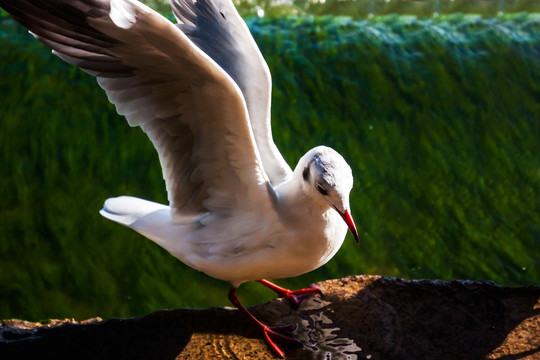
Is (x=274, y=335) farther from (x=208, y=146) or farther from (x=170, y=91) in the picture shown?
(x=170, y=91)

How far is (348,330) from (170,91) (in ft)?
2.20

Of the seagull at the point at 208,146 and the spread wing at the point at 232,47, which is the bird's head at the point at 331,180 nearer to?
the seagull at the point at 208,146

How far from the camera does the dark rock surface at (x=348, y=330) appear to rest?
1383mm

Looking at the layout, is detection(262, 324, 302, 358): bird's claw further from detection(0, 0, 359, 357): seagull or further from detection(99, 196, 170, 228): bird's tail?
detection(99, 196, 170, 228): bird's tail

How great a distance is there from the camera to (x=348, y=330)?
57.1 inches

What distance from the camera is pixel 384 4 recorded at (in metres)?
3.52

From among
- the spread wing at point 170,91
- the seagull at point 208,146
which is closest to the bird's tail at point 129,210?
the seagull at point 208,146

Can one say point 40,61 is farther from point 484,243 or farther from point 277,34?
point 484,243

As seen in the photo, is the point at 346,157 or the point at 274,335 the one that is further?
the point at 346,157

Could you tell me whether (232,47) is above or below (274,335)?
above

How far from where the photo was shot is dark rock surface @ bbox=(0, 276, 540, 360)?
1.38m

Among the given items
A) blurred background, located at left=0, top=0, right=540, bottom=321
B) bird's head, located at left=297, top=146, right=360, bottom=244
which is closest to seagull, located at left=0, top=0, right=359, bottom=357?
bird's head, located at left=297, top=146, right=360, bottom=244

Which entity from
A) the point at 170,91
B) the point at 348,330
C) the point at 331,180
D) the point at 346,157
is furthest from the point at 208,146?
the point at 346,157

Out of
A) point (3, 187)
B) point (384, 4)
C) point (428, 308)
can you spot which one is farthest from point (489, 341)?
point (384, 4)
